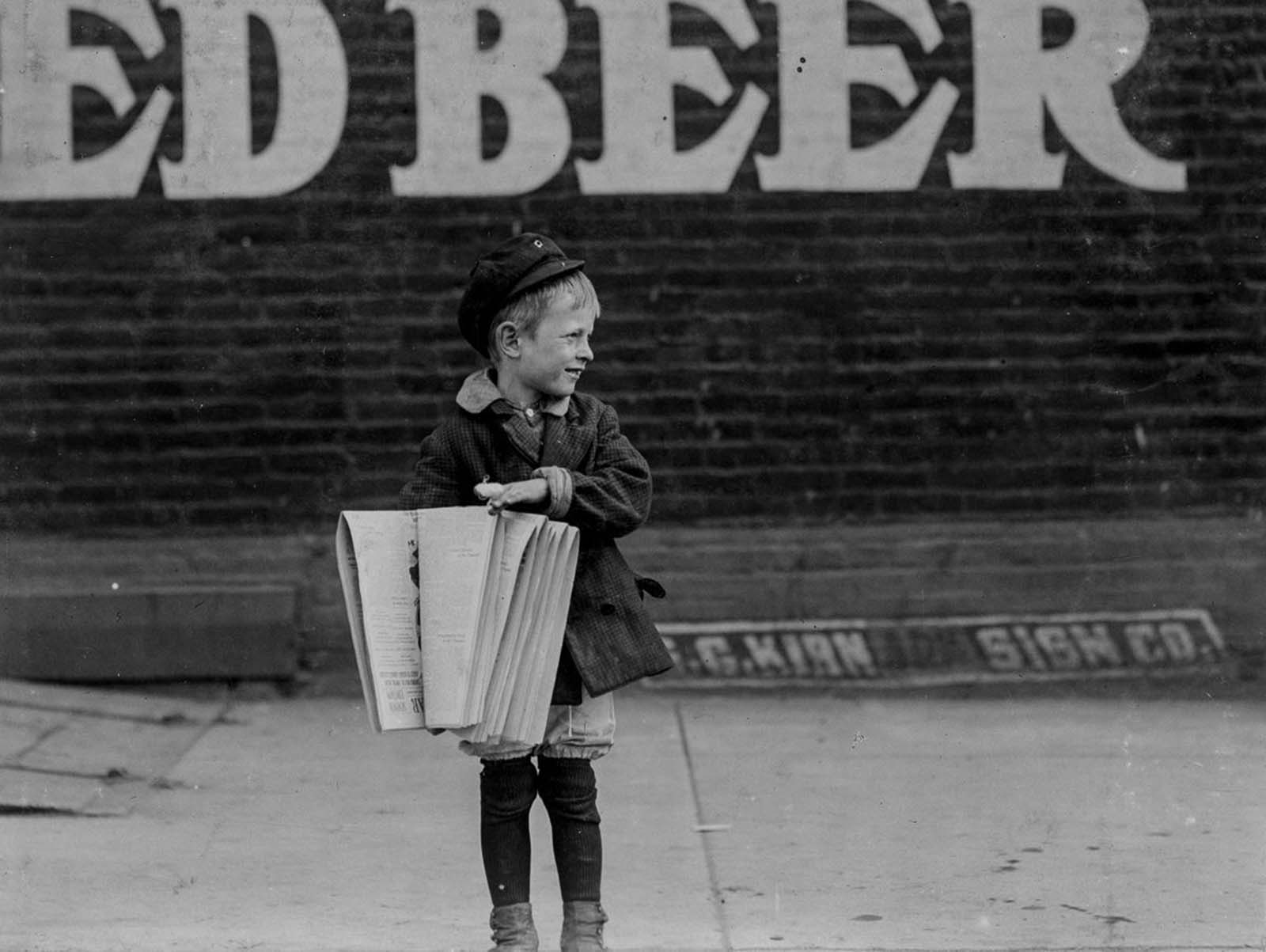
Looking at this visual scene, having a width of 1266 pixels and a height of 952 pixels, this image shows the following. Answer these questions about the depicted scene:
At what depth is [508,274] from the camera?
12.6ft

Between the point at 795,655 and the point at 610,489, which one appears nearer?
the point at 610,489

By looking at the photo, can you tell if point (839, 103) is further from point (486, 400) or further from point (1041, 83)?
point (486, 400)

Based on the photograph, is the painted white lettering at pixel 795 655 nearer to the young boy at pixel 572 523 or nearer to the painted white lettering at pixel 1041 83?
the painted white lettering at pixel 1041 83

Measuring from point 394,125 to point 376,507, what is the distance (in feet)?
4.81

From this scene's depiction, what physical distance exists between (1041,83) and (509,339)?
3.78 metres

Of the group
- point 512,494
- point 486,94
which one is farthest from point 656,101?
point 512,494

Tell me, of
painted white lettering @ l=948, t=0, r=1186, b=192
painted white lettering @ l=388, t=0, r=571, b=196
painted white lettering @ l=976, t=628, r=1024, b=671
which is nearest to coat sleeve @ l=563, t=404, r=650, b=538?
painted white lettering @ l=388, t=0, r=571, b=196

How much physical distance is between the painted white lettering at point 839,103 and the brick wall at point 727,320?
0.05m

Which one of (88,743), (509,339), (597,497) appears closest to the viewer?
(597,497)

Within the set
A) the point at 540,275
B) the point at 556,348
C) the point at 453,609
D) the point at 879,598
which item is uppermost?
the point at 540,275

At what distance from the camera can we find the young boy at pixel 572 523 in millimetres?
3840

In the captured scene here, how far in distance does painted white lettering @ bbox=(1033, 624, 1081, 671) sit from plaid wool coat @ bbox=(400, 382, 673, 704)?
3398 mm

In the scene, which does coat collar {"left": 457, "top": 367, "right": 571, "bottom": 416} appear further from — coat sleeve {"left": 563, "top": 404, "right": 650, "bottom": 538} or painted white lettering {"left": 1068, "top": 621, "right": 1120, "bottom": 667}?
painted white lettering {"left": 1068, "top": 621, "right": 1120, "bottom": 667}

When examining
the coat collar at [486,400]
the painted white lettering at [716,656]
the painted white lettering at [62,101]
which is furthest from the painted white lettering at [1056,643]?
the painted white lettering at [62,101]
